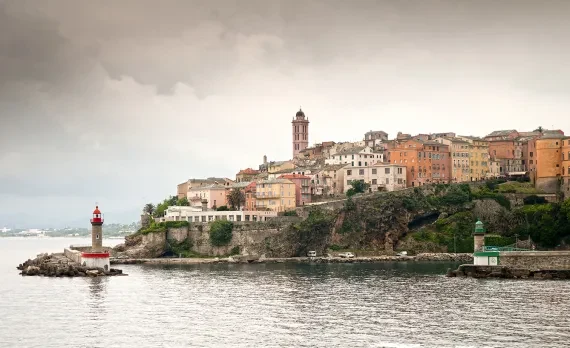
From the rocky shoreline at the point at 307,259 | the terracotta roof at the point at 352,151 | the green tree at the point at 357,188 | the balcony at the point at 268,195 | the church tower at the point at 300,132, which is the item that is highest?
the church tower at the point at 300,132

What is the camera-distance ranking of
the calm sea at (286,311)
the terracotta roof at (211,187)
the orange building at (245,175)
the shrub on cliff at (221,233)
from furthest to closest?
the orange building at (245,175)
the terracotta roof at (211,187)
the shrub on cliff at (221,233)
the calm sea at (286,311)

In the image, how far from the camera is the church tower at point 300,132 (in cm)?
17025

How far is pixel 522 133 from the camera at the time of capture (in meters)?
151

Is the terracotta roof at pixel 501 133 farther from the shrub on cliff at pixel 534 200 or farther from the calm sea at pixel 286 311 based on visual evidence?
the calm sea at pixel 286 311

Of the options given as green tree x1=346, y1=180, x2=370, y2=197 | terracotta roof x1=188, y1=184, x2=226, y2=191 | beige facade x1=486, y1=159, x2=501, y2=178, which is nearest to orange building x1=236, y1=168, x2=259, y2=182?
terracotta roof x1=188, y1=184, x2=226, y2=191

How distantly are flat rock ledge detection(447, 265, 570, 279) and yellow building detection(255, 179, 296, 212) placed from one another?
4420cm

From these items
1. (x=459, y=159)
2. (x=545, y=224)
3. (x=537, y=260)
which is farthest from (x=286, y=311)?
(x=459, y=159)

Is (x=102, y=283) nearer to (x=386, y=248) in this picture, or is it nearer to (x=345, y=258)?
(x=345, y=258)

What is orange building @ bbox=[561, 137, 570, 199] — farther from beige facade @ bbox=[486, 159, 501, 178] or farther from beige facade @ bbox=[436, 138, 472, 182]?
beige facade @ bbox=[436, 138, 472, 182]

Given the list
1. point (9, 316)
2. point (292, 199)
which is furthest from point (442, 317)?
point (292, 199)

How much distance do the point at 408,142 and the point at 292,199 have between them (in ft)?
68.3

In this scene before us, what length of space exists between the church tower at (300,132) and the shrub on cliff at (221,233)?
5136cm

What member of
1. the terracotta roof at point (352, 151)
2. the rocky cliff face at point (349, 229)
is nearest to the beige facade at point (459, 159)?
the rocky cliff face at point (349, 229)

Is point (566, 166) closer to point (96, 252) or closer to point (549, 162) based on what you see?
point (549, 162)
